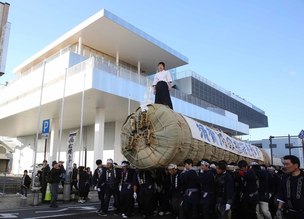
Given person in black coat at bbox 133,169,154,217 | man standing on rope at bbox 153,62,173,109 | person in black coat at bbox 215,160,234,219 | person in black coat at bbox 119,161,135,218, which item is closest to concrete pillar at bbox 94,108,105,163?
person in black coat at bbox 119,161,135,218

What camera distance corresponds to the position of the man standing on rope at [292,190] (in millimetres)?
4766

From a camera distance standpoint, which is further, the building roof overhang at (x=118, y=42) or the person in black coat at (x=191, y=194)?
the building roof overhang at (x=118, y=42)

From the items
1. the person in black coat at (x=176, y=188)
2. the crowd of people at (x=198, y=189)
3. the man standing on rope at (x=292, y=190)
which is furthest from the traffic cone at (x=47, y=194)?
the man standing on rope at (x=292, y=190)

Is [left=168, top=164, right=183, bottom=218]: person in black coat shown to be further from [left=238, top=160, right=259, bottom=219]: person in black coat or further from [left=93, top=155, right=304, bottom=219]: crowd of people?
[left=238, top=160, right=259, bottom=219]: person in black coat

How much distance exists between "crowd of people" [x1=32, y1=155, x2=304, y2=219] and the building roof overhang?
42.9 feet

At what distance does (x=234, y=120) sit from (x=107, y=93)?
19268 mm

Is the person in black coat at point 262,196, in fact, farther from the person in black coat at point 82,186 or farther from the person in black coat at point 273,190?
the person in black coat at point 82,186

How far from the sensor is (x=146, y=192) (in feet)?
29.1

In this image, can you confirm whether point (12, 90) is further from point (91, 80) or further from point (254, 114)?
point (254, 114)

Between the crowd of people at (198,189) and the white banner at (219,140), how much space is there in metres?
0.88

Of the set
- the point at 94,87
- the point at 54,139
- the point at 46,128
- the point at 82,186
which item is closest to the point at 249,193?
the point at 82,186

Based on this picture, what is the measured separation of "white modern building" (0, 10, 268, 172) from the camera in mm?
19234

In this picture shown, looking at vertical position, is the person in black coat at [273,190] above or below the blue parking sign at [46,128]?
below

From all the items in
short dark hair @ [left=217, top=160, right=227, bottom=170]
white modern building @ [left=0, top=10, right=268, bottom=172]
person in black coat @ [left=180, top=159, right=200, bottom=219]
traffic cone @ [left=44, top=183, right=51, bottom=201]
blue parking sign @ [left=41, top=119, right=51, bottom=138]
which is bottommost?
traffic cone @ [left=44, top=183, right=51, bottom=201]
